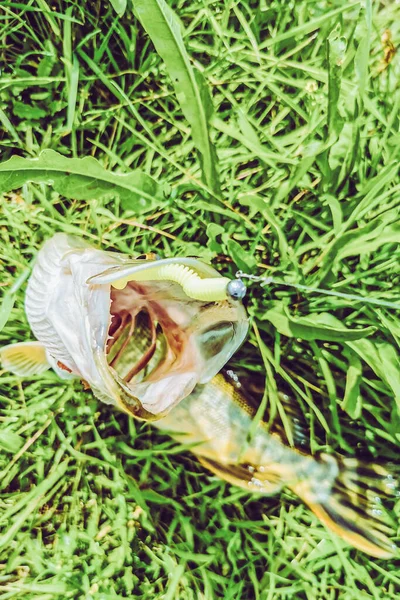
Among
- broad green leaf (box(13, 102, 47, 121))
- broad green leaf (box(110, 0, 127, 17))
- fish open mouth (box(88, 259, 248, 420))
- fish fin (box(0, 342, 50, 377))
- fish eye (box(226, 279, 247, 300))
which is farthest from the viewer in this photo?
broad green leaf (box(13, 102, 47, 121))

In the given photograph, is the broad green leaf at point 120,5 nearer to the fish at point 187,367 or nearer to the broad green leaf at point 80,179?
the broad green leaf at point 80,179

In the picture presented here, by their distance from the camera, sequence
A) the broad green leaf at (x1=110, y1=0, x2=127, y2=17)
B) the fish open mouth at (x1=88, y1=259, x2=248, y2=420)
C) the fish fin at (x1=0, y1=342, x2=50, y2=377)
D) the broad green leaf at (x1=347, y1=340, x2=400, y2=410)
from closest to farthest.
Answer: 1. the fish open mouth at (x1=88, y1=259, x2=248, y2=420)
2. the broad green leaf at (x1=110, y1=0, x2=127, y2=17)
3. the broad green leaf at (x1=347, y1=340, x2=400, y2=410)
4. the fish fin at (x1=0, y1=342, x2=50, y2=377)

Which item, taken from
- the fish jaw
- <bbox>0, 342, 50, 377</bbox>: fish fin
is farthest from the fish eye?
<bbox>0, 342, 50, 377</bbox>: fish fin

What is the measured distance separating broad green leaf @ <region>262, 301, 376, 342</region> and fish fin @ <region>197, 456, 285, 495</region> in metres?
0.50

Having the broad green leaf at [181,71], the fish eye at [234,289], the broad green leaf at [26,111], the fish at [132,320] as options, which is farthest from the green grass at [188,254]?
the fish eye at [234,289]

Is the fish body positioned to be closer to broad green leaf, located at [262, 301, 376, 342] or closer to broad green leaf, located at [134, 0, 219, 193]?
broad green leaf, located at [262, 301, 376, 342]

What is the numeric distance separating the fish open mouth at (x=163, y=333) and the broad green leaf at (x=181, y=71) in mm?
511

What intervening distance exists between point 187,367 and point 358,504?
1.03m

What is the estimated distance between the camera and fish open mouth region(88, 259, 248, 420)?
1140 mm

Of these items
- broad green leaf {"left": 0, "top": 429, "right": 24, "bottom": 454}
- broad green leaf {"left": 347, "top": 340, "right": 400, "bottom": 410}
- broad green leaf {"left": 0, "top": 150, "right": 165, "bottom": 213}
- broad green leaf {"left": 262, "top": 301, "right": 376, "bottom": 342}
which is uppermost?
broad green leaf {"left": 0, "top": 150, "right": 165, "bottom": 213}

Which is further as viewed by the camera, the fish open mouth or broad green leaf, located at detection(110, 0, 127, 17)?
broad green leaf, located at detection(110, 0, 127, 17)

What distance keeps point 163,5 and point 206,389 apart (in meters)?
1.07

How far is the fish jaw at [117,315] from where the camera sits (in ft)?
4.12

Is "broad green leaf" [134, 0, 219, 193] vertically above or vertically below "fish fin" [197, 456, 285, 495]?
above
